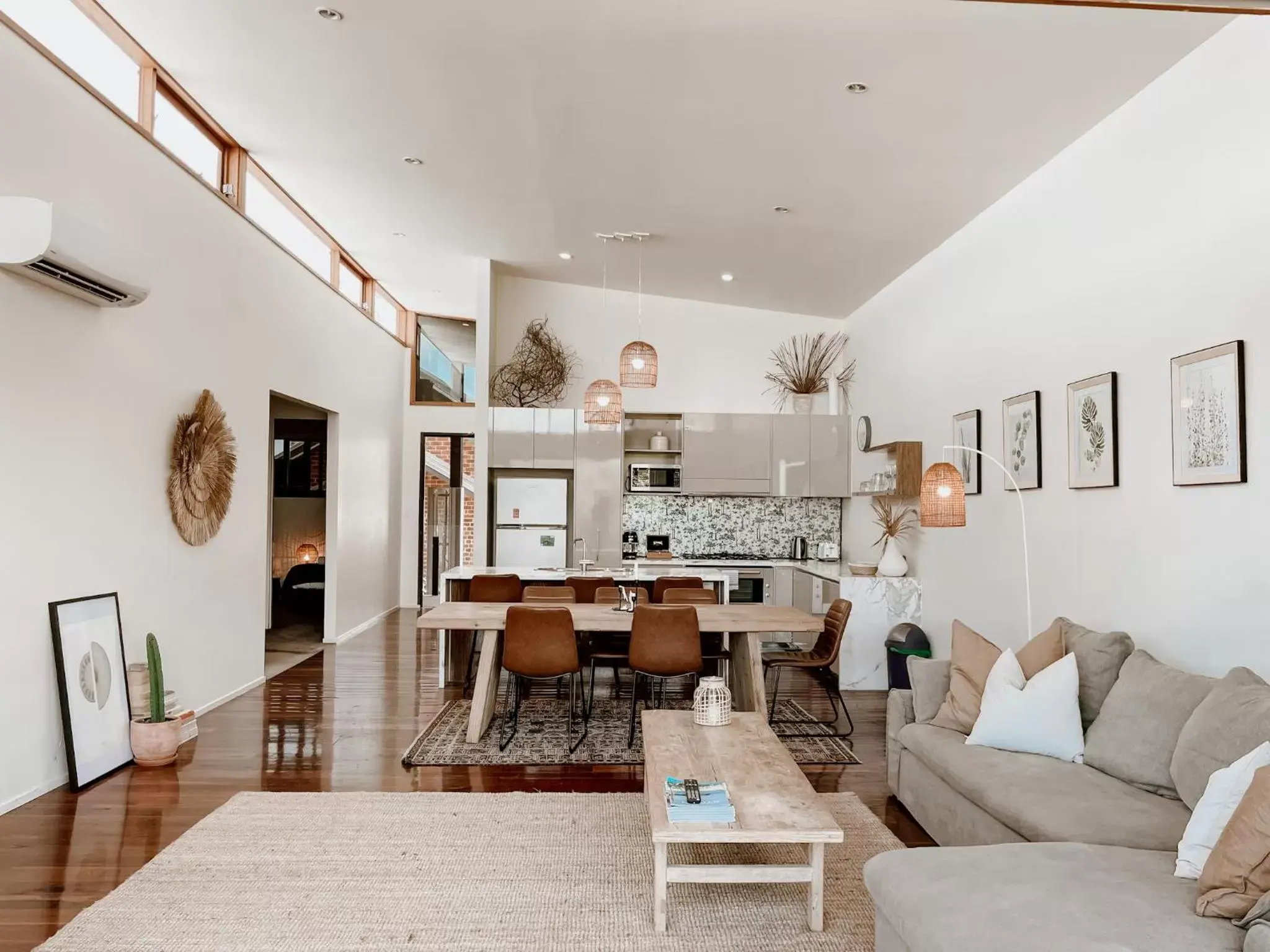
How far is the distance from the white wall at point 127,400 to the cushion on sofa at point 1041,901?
146 inches

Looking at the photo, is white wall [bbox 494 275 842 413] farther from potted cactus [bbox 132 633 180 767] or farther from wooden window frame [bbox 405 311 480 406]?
potted cactus [bbox 132 633 180 767]

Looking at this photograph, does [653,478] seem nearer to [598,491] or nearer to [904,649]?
[598,491]

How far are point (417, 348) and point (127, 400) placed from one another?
672 cm

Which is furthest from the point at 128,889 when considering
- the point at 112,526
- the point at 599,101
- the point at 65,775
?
the point at 599,101

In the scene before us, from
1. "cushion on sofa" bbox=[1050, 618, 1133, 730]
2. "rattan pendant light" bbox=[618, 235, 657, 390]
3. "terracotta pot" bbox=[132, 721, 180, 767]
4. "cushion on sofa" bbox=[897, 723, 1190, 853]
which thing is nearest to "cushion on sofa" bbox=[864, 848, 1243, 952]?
"cushion on sofa" bbox=[897, 723, 1190, 853]

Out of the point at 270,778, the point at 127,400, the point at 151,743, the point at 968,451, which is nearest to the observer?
the point at 270,778

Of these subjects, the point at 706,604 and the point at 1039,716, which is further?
the point at 706,604

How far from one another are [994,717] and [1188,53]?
9.25 feet

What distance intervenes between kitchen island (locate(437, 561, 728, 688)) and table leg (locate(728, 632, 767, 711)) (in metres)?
0.94

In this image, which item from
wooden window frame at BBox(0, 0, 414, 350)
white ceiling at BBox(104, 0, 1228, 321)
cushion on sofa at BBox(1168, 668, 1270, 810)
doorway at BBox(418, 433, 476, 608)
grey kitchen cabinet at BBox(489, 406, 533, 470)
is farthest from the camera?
doorway at BBox(418, 433, 476, 608)

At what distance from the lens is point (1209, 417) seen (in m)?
3.45

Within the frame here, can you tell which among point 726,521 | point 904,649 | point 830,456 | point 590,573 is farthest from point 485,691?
point 830,456

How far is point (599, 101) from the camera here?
181 inches

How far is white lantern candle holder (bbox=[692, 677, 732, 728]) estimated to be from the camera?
3.83 meters
